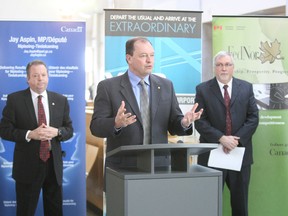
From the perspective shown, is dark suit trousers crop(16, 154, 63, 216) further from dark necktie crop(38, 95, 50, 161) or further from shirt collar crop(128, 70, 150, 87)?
shirt collar crop(128, 70, 150, 87)

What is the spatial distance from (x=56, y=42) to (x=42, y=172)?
4.23 feet

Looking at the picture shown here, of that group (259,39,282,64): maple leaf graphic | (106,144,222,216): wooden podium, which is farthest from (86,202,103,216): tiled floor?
(106,144,222,216): wooden podium

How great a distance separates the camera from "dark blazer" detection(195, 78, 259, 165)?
12.4ft

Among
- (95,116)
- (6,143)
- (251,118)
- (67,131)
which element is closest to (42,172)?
(67,131)

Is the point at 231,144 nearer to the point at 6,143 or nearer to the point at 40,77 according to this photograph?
the point at 40,77

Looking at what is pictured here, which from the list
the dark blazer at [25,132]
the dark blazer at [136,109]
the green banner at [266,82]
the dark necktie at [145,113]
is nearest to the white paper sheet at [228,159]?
the green banner at [266,82]

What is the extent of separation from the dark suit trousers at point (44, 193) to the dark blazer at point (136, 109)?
3.68 ft

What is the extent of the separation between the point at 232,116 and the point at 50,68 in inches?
70.2

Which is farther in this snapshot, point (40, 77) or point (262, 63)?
point (262, 63)

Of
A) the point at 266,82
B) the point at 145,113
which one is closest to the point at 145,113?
the point at 145,113

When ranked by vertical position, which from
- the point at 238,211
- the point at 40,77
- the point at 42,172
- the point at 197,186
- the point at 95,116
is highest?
the point at 40,77

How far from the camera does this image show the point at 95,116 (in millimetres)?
2721

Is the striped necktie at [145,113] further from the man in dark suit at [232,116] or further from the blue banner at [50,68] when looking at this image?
the blue banner at [50,68]

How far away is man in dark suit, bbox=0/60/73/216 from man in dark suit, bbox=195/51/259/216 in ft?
3.94
